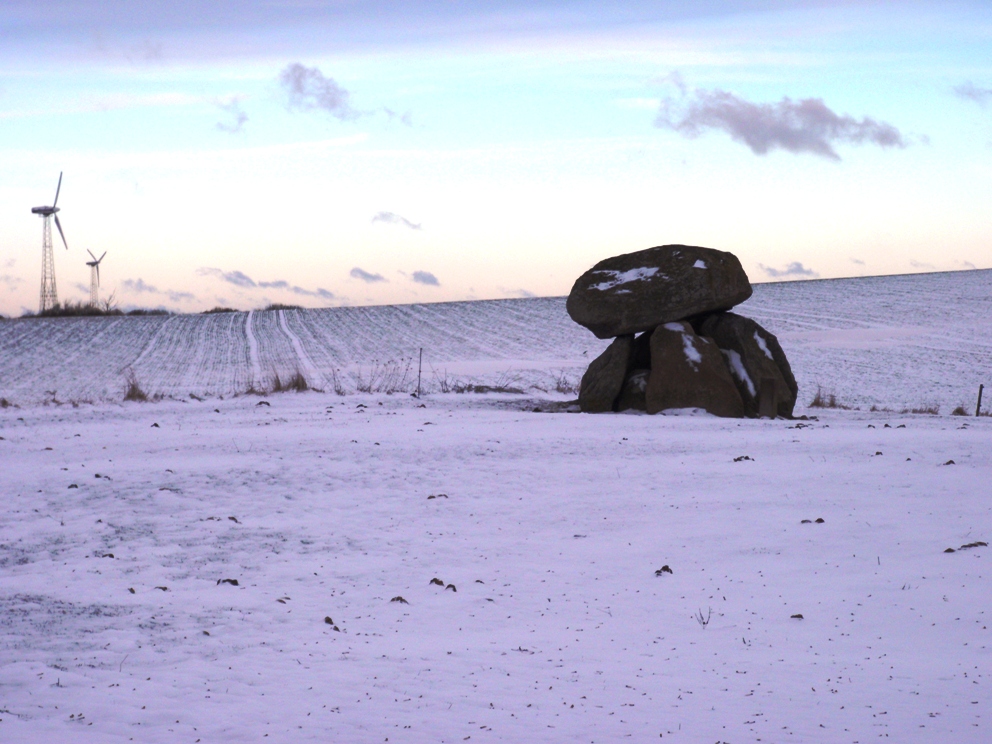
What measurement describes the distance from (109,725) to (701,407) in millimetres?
13000

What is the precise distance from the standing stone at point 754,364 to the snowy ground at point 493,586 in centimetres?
357

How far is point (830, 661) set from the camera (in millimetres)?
6012

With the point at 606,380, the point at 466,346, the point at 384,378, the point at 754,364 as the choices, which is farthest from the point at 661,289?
the point at 466,346

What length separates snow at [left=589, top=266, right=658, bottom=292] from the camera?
1805 centimetres

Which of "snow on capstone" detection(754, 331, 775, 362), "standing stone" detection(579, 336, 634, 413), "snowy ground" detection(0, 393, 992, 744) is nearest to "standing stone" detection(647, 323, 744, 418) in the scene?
"standing stone" detection(579, 336, 634, 413)

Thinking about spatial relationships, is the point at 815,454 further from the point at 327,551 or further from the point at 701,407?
the point at 327,551

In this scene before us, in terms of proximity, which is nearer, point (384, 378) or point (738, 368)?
point (738, 368)

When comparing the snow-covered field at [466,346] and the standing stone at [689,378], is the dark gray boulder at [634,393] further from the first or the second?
the snow-covered field at [466,346]

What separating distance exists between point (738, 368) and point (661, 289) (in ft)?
6.88

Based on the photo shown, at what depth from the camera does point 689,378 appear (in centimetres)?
1667

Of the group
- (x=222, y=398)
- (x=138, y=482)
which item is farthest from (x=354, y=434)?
(x=222, y=398)

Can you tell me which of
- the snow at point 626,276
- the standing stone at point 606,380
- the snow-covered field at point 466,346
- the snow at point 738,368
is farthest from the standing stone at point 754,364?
the snow-covered field at point 466,346

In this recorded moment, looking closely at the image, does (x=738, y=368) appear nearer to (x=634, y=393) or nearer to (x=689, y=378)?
(x=689, y=378)

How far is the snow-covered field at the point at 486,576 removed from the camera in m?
5.26
